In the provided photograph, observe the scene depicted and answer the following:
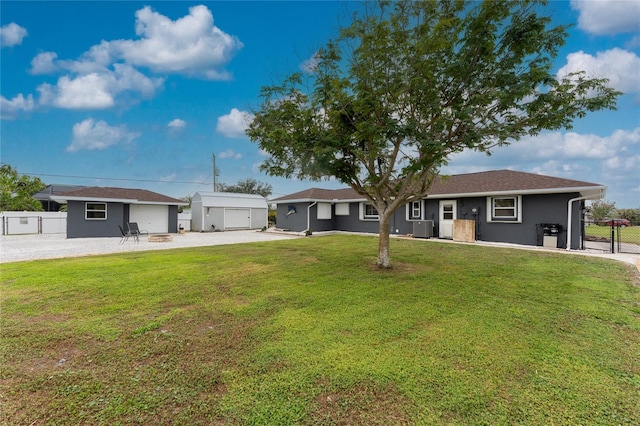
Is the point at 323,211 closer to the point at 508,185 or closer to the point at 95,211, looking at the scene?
the point at 508,185

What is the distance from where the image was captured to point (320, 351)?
10.4ft

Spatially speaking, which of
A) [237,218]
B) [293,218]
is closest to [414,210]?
[293,218]

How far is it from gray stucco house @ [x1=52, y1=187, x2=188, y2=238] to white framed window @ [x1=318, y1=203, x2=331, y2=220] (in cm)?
1068

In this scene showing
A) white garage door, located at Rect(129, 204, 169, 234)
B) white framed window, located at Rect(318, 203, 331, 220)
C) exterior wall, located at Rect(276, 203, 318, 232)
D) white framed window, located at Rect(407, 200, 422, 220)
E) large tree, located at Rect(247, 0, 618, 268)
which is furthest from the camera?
exterior wall, located at Rect(276, 203, 318, 232)

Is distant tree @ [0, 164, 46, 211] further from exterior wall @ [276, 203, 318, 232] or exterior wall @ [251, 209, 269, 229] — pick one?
exterior wall @ [251, 209, 269, 229]

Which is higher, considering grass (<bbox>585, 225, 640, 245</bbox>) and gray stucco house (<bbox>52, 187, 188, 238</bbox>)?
gray stucco house (<bbox>52, 187, 188, 238</bbox>)

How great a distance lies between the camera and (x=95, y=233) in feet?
56.8

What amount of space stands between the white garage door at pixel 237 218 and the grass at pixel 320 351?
18645 millimetres

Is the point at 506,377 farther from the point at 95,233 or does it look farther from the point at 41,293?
the point at 95,233

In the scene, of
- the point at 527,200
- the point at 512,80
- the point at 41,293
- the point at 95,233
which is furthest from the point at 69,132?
the point at 527,200

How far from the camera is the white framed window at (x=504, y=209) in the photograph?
12.9 m

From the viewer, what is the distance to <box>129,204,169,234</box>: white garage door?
64.6 feet

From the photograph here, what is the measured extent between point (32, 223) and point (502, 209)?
2926 centimetres

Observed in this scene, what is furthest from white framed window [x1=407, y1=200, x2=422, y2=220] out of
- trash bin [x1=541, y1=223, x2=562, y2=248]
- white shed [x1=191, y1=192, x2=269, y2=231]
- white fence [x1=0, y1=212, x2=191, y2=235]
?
white fence [x1=0, y1=212, x2=191, y2=235]
